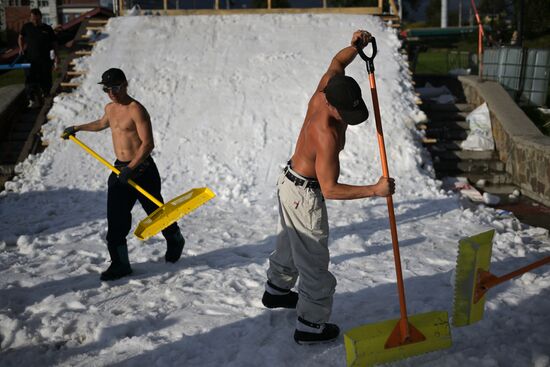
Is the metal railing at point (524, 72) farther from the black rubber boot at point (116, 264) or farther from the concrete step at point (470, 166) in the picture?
the black rubber boot at point (116, 264)

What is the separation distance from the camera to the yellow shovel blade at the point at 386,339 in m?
3.05

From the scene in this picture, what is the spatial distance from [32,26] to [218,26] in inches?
145

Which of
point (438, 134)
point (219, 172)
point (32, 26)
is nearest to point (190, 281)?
point (219, 172)

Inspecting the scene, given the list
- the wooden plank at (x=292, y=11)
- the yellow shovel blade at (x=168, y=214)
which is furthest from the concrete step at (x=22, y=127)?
the yellow shovel blade at (x=168, y=214)

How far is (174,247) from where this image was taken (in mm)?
5172

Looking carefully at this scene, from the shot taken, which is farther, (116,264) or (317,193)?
(116,264)

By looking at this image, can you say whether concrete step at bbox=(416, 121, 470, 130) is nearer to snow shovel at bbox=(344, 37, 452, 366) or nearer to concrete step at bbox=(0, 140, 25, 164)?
snow shovel at bbox=(344, 37, 452, 366)

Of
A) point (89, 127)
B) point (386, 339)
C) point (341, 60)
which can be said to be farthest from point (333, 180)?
point (89, 127)

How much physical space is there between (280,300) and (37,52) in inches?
311

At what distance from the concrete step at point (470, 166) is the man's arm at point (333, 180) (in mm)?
5795

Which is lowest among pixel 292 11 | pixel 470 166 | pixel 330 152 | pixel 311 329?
pixel 470 166

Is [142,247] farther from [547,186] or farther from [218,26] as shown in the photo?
[218,26]

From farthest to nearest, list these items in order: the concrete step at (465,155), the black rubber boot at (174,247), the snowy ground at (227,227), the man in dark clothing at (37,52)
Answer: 1. the man in dark clothing at (37,52)
2. the concrete step at (465,155)
3. the black rubber boot at (174,247)
4. the snowy ground at (227,227)

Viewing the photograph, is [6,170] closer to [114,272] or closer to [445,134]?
[114,272]
